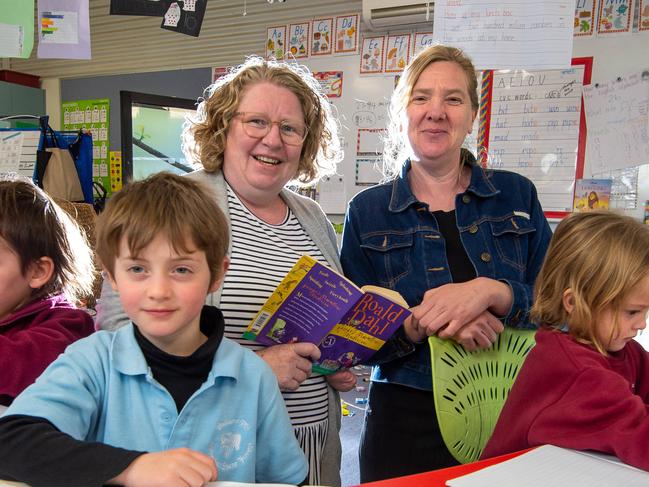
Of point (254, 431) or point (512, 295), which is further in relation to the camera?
point (512, 295)

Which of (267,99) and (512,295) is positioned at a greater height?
(267,99)

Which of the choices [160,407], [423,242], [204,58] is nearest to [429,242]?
[423,242]

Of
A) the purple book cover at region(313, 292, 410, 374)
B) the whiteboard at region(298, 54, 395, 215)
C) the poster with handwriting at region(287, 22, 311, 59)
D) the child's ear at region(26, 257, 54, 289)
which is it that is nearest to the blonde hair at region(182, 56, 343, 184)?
the child's ear at region(26, 257, 54, 289)

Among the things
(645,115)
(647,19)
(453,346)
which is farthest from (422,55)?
(647,19)

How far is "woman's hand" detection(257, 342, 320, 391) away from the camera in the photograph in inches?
49.1

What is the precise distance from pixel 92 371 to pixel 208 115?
2.77 feet

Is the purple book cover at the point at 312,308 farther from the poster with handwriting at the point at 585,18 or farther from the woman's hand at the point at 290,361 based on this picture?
the poster with handwriting at the point at 585,18

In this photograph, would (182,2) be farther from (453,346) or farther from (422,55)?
(453,346)

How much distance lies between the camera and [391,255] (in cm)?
158

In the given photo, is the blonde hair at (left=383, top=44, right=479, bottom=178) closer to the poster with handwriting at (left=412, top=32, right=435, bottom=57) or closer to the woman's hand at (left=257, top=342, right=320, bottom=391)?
the woman's hand at (left=257, top=342, right=320, bottom=391)

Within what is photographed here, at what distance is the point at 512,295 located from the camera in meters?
1.45

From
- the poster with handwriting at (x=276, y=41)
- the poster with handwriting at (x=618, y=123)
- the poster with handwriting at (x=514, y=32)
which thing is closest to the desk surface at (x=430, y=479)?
the poster with handwriting at (x=514, y=32)

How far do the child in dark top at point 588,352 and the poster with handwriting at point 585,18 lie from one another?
312 cm

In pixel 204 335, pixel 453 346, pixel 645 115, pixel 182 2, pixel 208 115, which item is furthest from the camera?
pixel 645 115
